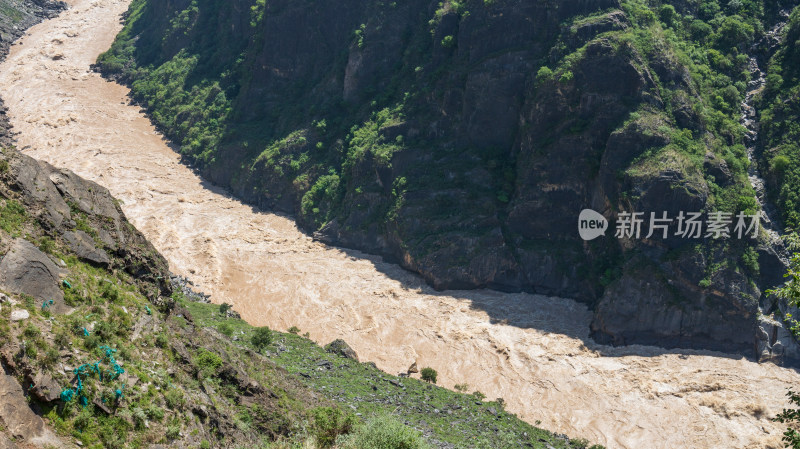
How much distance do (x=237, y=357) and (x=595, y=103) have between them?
130 ft

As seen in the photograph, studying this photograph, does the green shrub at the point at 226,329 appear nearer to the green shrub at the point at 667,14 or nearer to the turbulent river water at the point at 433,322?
the turbulent river water at the point at 433,322

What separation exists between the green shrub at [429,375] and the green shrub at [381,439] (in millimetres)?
21593

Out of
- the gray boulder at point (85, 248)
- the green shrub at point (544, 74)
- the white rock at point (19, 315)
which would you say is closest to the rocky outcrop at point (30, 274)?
the white rock at point (19, 315)

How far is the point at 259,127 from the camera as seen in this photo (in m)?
78.1

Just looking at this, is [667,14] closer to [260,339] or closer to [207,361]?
[260,339]

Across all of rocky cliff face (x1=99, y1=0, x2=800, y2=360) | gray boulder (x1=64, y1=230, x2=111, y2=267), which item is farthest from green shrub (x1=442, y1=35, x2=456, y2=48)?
gray boulder (x1=64, y1=230, x2=111, y2=267)

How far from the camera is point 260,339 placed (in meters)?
37.6

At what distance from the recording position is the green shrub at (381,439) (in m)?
22.9

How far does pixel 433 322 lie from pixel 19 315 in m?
38.5

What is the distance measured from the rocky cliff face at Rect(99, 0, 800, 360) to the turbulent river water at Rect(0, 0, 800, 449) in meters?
2.30

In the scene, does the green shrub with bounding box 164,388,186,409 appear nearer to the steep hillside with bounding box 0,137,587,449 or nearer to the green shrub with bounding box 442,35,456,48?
the steep hillside with bounding box 0,137,587,449

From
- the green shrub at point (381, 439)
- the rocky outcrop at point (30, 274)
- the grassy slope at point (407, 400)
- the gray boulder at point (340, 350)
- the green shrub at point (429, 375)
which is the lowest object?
the green shrub at point (429, 375)

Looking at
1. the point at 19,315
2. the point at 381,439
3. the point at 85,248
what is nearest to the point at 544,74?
the point at 381,439

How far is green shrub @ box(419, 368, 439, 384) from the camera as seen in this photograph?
45.6 m
